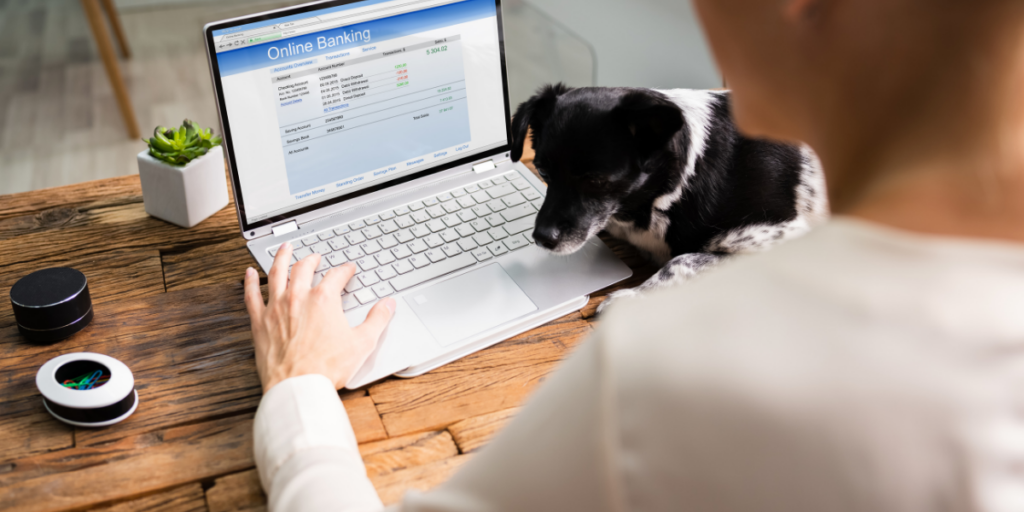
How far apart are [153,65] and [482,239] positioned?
11.8 feet

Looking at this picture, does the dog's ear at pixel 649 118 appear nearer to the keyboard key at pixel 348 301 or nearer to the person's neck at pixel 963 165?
the keyboard key at pixel 348 301

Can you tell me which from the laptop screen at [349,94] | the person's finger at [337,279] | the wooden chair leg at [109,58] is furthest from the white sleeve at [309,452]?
the wooden chair leg at [109,58]

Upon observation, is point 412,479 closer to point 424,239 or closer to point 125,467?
point 125,467

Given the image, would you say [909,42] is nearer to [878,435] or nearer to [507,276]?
[878,435]

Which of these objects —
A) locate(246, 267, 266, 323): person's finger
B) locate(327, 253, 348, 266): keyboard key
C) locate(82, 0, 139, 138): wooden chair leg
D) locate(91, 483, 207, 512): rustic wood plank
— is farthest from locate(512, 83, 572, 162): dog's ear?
locate(82, 0, 139, 138): wooden chair leg

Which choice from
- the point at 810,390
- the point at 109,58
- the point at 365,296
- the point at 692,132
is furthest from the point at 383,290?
the point at 109,58

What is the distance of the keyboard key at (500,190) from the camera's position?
3.71ft

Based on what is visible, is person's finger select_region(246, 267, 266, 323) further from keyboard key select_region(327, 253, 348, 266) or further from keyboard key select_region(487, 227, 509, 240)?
keyboard key select_region(487, 227, 509, 240)

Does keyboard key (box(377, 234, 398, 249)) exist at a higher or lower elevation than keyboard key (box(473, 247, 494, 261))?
higher

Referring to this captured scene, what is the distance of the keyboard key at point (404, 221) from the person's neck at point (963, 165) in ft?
2.58

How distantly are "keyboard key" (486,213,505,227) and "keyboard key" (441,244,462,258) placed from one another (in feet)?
0.28

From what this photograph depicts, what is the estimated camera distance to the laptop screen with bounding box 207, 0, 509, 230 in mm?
927

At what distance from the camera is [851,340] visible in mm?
274

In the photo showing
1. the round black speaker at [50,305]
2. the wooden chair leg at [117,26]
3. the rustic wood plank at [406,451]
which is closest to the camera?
the rustic wood plank at [406,451]
